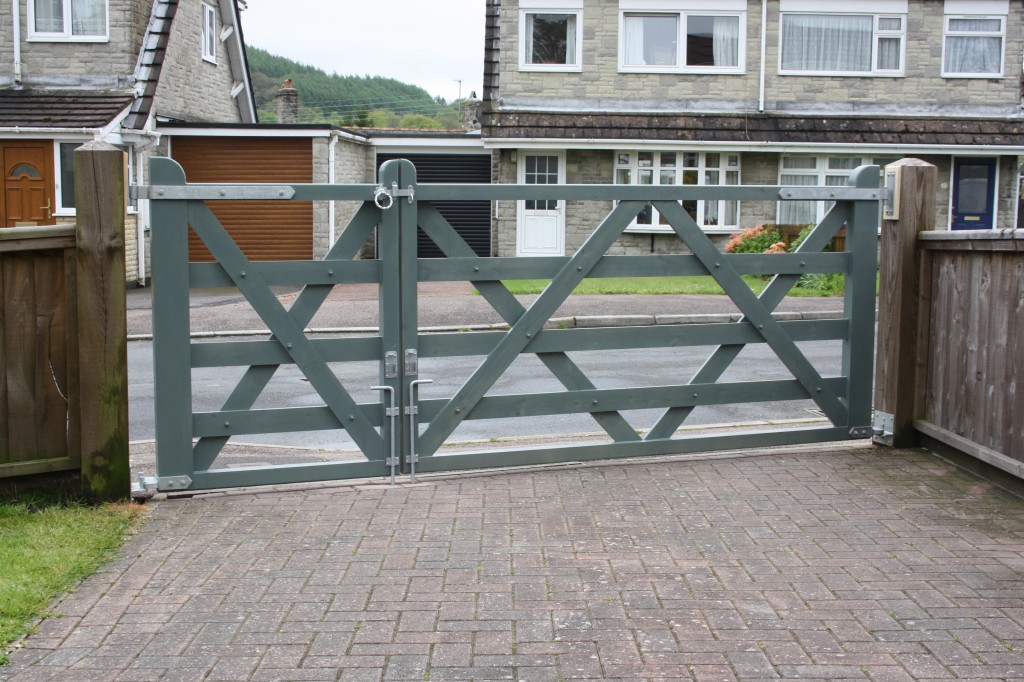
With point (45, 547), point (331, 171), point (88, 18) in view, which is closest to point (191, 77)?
point (88, 18)

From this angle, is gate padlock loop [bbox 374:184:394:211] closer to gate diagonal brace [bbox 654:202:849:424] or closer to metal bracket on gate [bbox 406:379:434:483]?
metal bracket on gate [bbox 406:379:434:483]

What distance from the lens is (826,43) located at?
2838 cm

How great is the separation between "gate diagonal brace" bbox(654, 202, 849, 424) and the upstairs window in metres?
24.4

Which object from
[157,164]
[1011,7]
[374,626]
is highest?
[1011,7]

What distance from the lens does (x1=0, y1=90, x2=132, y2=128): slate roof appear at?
23.4m

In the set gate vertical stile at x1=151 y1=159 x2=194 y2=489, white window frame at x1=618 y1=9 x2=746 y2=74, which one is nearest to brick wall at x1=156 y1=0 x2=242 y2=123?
white window frame at x1=618 y1=9 x2=746 y2=74

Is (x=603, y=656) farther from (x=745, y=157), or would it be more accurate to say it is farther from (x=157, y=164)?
(x=745, y=157)

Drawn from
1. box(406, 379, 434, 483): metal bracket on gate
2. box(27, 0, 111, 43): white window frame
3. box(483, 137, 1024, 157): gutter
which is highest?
box(27, 0, 111, 43): white window frame

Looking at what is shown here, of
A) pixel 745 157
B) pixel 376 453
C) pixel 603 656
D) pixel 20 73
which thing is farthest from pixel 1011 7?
pixel 603 656

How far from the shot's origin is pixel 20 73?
980 inches

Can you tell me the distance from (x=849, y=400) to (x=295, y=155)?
21346mm

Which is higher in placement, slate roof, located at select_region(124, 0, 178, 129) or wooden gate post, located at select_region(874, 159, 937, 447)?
slate roof, located at select_region(124, 0, 178, 129)

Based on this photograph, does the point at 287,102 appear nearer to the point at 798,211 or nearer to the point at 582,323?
the point at 798,211

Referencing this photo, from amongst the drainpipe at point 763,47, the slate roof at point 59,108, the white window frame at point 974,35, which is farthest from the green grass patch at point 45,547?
the white window frame at point 974,35
